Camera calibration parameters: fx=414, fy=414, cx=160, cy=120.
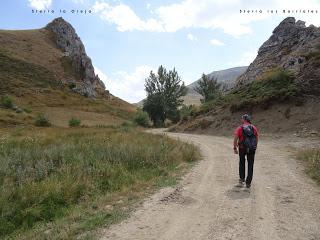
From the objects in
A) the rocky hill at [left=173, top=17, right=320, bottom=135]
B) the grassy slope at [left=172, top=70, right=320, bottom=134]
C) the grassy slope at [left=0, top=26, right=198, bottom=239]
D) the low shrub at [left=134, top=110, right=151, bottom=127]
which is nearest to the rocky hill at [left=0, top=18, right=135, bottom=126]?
the low shrub at [left=134, top=110, right=151, bottom=127]

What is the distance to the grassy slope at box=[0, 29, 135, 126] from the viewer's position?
2905 inches

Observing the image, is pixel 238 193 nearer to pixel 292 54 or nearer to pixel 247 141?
pixel 247 141

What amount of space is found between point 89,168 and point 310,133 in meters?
19.6

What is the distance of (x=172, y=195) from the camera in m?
10.7

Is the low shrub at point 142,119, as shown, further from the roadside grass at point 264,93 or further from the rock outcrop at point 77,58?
the rock outcrop at point 77,58

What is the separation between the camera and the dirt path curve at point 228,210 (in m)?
7.64

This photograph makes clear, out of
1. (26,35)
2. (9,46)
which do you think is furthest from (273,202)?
(26,35)

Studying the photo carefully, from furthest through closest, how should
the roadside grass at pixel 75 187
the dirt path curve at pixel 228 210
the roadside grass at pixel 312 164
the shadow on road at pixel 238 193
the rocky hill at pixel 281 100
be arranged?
the rocky hill at pixel 281 100
the roadside grass at pixel 312 164
the shadow on road at pixel 238 193
the roadside grass at pixel 75 187
the dirt path curve at pixel 228 210

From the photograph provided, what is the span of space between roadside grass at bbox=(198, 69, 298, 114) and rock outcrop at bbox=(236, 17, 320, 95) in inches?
40.3

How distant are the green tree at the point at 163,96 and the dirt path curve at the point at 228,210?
2357 inches

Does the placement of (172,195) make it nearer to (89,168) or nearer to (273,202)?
(273,202)

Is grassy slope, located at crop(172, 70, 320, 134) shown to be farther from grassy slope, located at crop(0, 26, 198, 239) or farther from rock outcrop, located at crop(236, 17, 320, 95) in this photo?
grassy slope, located at crop(0, 26, 198, 239)

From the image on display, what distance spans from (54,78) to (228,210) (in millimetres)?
92381

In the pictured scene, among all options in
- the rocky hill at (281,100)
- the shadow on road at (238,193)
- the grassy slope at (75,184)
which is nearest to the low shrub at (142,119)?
the rocky hill at (281,100)
